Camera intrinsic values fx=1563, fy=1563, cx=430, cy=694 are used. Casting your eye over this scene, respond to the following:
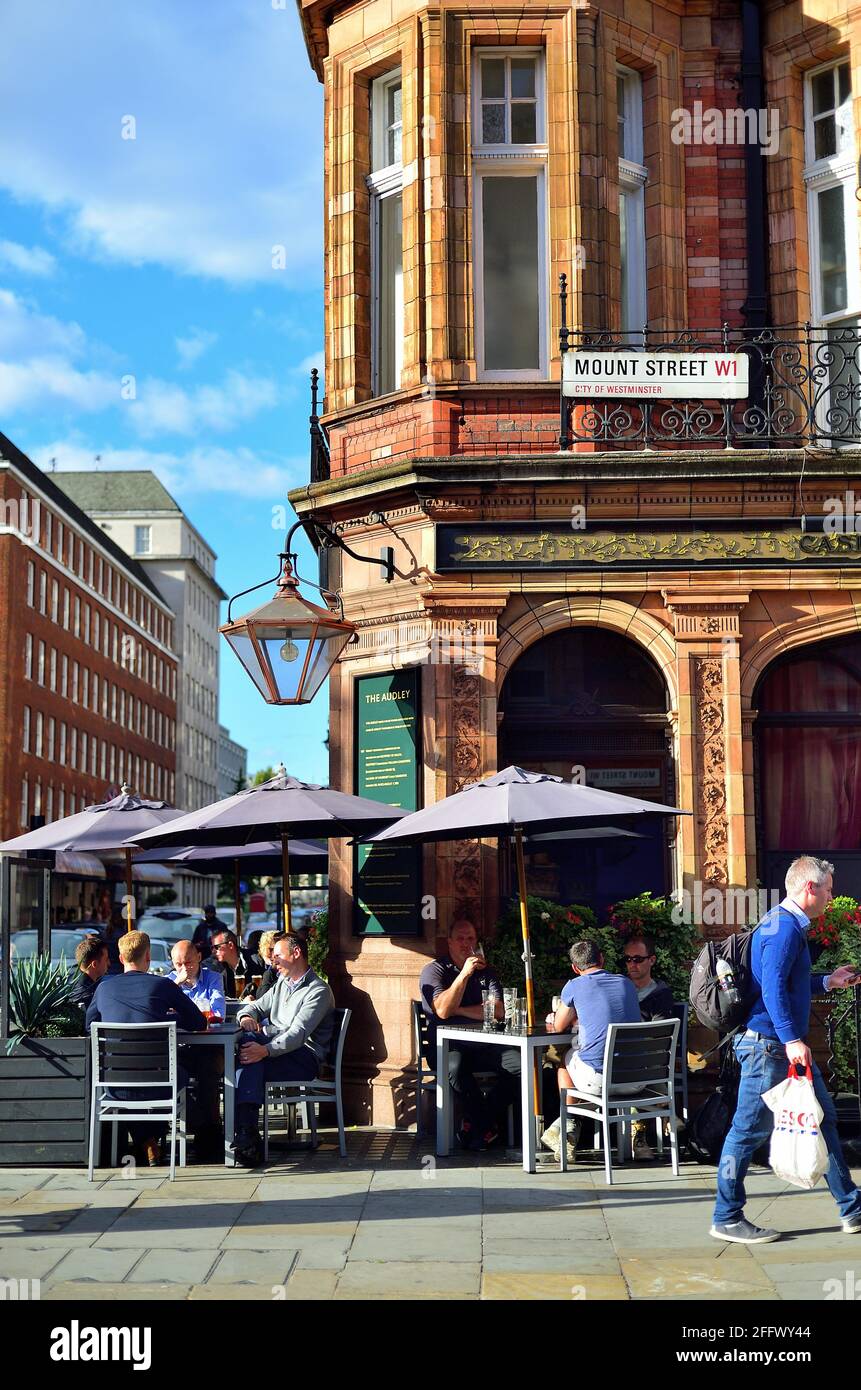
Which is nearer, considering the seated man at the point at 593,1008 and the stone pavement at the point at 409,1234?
the stone pavement at the point at 409,1234

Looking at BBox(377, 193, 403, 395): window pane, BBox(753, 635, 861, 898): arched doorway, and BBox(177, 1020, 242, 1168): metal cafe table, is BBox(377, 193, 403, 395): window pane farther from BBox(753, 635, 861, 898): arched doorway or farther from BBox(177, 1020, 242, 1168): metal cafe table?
BBox(177, 1020, 242, 1168): metal cafe table

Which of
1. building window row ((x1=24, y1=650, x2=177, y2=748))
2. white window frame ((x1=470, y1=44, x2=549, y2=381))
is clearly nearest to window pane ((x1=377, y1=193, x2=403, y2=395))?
white window frame ((x1=470, y1=44, x2=549, y2=381))

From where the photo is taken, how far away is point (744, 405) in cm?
1348

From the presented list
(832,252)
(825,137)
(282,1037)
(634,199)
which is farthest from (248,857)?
(825,137)

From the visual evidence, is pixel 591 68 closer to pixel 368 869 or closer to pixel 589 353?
pixel 589 353

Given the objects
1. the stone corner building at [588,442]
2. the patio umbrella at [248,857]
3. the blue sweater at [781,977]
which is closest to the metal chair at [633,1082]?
the blue sweater at [781,977]

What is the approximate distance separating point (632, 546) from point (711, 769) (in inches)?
77.3

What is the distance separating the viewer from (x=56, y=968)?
11008 mm

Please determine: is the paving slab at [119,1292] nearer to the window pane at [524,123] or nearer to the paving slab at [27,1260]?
the paving slab at [27,1260]

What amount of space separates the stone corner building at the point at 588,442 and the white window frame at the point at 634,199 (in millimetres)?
28

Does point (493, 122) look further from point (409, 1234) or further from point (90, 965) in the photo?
point (409, 1234)

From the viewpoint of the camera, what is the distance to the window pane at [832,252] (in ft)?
46.0

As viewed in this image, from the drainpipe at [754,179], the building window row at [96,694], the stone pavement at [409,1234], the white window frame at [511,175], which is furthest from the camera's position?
the building window row at [96,694]

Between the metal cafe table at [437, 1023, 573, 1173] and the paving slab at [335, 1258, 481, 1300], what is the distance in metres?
2.95
